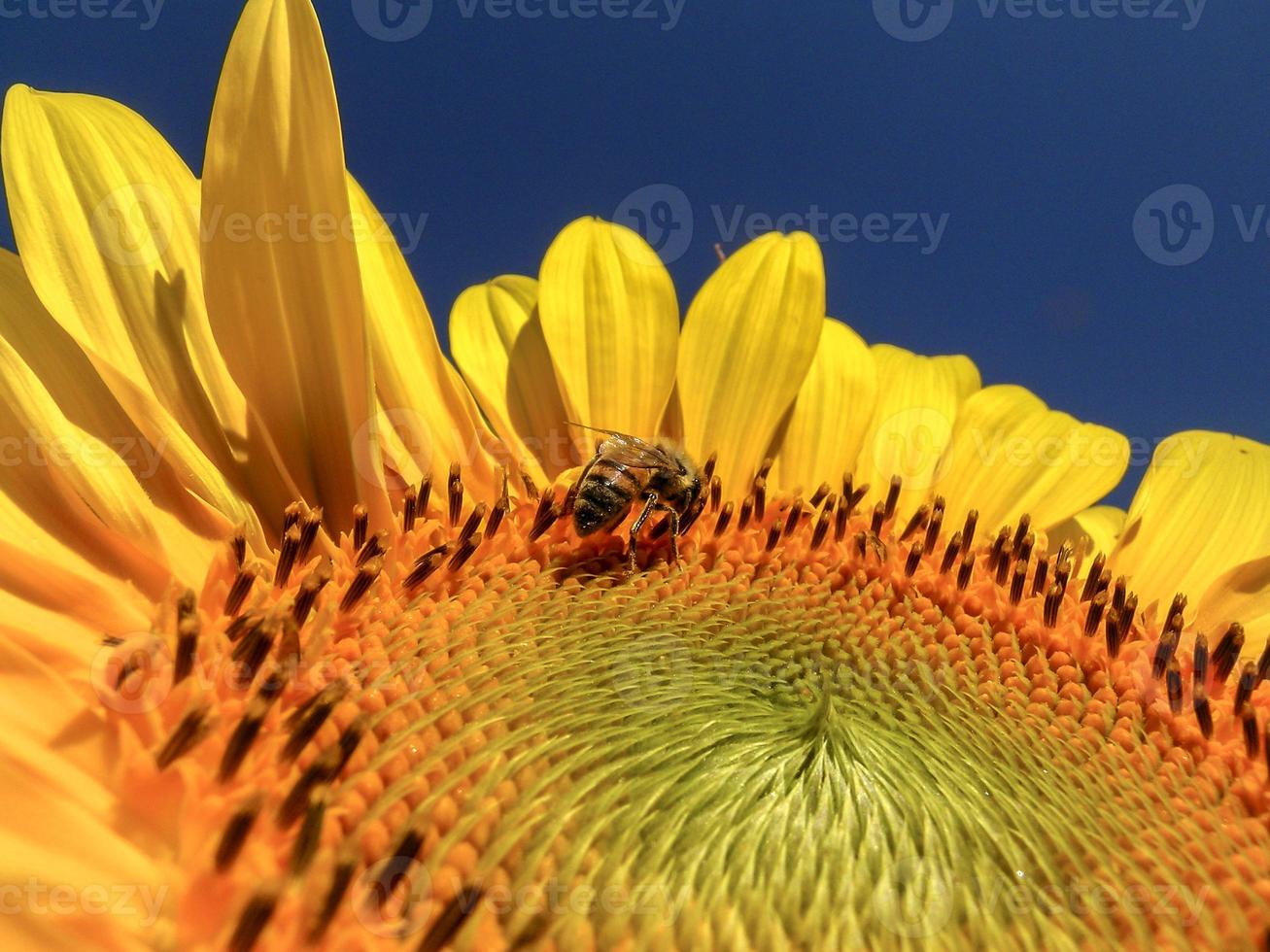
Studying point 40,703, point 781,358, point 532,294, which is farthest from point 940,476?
point 40,703

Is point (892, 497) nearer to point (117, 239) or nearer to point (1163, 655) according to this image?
point (1163, 655)

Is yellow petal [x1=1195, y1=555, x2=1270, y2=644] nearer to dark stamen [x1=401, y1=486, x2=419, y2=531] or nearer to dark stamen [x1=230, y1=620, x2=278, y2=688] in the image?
dark stamen [x1=401, y1=486, x2=419, y2=531]

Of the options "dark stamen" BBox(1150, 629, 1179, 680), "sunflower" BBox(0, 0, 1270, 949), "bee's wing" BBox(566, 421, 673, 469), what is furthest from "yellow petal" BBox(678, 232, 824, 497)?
"dark stamen" BBox(1150, 629, 1179, 680)

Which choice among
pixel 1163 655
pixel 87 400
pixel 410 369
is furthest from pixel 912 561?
pixel 87 400

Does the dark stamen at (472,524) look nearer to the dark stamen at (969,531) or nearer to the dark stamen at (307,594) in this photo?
the dark stamen at (307,594)

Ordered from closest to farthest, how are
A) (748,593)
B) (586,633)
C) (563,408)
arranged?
(586,633) → (748,593) → (563,408)

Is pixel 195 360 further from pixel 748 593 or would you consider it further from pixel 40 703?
pixel 748 593
